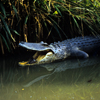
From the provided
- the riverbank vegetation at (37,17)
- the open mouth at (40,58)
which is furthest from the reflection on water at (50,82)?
the riverbank vegetation at (37,17)

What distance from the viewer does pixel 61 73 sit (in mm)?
2082

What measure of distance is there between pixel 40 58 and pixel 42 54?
122 millimetres

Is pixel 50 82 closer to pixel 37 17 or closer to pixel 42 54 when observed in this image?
pixel 42 54

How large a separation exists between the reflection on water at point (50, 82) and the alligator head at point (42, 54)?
12 cm

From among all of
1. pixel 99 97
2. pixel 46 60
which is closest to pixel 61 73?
pixel 46 60

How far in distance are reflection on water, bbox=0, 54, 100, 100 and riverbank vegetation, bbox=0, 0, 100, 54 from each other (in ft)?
2.52

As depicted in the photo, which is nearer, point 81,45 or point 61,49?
point 61,49

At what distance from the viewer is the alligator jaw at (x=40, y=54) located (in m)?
2.49

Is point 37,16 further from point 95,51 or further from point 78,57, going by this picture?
point 95,51

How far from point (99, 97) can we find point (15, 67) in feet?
4.94

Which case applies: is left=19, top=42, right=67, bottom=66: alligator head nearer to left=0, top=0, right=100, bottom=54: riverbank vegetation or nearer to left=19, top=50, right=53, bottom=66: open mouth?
left=19, top=50, right=53, bottom=66: open mouth

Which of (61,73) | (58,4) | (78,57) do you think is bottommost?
(78,57)

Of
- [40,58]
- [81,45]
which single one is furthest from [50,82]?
[81,45]

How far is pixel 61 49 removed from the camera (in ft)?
9.48
